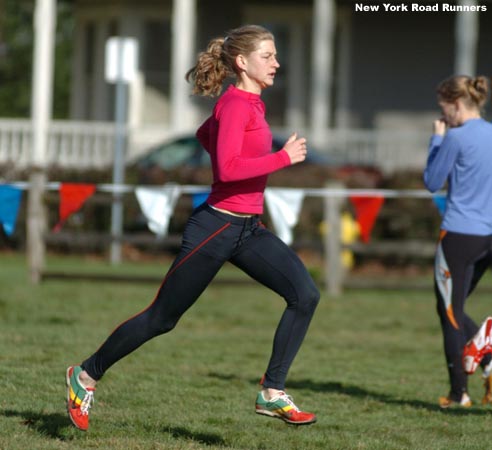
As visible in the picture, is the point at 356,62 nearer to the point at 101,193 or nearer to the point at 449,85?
the point at 101,193

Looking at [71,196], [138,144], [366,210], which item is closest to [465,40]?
[138,144]

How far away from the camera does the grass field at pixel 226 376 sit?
21.8 feet

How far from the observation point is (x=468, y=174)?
771 cm

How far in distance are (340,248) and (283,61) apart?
11566 mm

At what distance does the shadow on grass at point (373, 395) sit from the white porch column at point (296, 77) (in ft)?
56.5

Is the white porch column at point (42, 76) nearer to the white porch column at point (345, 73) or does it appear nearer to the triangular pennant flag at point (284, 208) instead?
the white porch column at point (345, 73)

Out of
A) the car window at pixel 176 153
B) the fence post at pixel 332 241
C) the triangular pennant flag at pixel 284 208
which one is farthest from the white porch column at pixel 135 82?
the triangular pennant flag at pixel 284 208

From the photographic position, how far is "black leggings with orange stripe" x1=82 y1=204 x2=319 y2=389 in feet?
20.1

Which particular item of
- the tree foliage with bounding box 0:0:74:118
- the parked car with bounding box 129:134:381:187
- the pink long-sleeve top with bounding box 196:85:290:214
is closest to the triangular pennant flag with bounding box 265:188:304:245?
the parked car with bounding box 129:134:381:187

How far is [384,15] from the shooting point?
25.3 meters

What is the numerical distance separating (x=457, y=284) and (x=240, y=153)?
7.85ft

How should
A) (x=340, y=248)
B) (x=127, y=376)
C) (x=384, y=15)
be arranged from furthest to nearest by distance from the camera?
1. (x=384, y=15)
2. (x=340, y=248)
3. (x=127, y=376)

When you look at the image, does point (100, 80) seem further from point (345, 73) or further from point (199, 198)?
point (199, 198)

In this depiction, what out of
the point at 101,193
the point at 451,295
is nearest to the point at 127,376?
the point at 451,295
